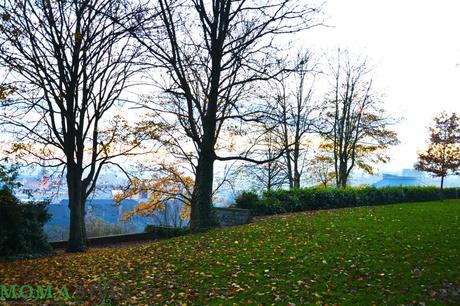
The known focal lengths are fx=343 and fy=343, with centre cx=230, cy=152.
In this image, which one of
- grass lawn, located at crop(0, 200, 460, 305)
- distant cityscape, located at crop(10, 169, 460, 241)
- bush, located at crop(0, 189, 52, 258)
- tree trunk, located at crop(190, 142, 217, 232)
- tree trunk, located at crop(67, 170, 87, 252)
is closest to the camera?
grass lawn, located at crop(0, 200, 460, 305)

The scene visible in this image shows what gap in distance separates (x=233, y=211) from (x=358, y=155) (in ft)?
67.8

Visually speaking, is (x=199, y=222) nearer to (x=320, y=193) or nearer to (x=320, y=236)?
(x=320, y=236)

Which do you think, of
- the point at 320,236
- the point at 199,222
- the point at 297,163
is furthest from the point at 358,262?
→ the point at 297,163

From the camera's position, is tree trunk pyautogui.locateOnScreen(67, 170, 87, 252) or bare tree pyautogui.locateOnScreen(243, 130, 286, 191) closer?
tree trunk pyautogui.locateOnScreen(67, 170, 87, 252)

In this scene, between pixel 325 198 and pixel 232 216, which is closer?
pixel 232 216

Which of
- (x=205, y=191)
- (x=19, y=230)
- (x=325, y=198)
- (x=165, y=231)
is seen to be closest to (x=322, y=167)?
(x=325, y=198)

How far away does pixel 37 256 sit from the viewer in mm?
11086

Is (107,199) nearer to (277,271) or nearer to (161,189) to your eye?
(161,189)

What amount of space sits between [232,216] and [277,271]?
26.9 ft

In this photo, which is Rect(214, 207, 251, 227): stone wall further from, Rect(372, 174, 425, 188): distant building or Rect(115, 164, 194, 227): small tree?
Rect(372, 174, 425, 188): distant building

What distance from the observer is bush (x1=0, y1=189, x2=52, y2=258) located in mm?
10445

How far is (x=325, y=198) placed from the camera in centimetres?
1984

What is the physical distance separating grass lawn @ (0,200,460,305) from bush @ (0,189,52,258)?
1.88 meters

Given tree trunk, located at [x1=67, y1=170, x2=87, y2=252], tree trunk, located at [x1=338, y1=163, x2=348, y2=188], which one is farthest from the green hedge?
tree trunk, located at [x1=67, y1=170, x2=87, y2=252]
